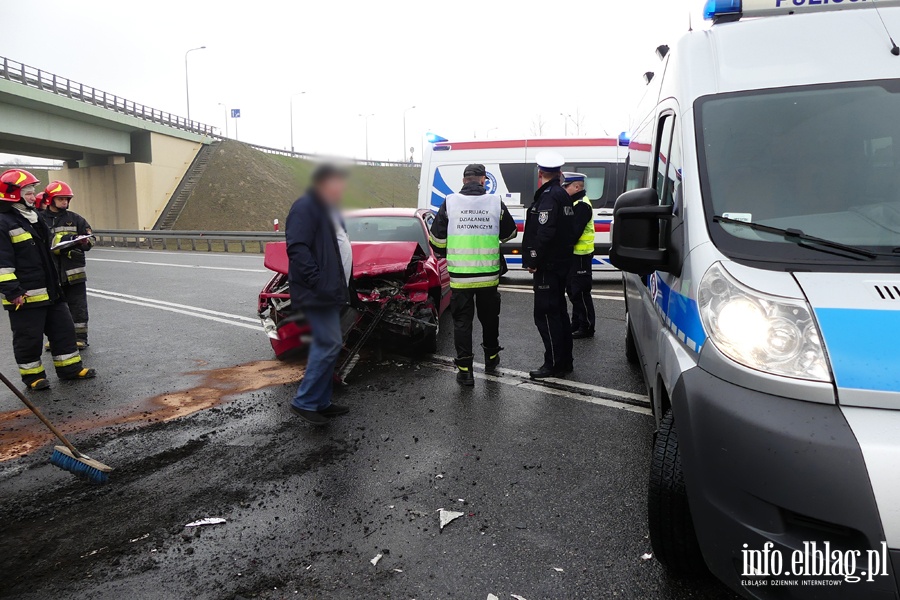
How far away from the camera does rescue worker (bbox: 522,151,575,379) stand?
5051 mm

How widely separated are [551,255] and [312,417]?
239 centimetres

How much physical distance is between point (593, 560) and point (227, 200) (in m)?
2.51

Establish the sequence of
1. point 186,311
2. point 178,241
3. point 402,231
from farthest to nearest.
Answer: point 178,241, point 186,311, point 402,231

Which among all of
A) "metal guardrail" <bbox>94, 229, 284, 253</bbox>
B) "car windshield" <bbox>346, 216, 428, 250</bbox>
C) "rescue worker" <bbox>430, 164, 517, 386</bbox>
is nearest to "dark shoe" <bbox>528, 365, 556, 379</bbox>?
"rescue worker" <bbox>430, 164, 517, 386</bbox>

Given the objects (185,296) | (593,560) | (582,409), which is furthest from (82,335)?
(593,560)

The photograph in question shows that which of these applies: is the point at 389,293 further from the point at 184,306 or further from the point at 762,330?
the point at 184,306

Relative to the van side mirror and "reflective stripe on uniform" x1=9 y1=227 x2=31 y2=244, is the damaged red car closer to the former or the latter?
"reflective stripe on uniform" x1=9 y1=227 x2=31 y2=244

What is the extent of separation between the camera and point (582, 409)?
15.0 feet

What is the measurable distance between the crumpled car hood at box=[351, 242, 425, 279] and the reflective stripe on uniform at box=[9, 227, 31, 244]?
299 cm

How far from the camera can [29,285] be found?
5.51m

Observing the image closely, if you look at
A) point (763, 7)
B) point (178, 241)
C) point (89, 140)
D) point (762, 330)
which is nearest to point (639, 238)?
point (762, 330)

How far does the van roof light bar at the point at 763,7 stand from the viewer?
3.14 m

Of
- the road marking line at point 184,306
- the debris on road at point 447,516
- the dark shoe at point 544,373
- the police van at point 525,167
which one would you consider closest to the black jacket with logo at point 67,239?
the road marking line at point 184,306

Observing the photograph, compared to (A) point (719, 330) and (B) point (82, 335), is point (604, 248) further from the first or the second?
(A) point (719, 330)
